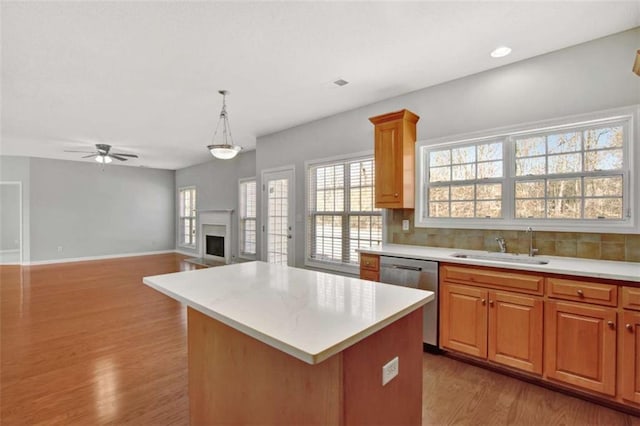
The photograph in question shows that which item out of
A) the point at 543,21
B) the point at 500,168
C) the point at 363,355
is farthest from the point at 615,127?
the point at 363,355

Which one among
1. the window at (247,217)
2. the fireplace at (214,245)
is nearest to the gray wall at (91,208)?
the fireplace at (214,245)

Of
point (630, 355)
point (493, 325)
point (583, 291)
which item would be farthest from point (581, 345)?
point (493, 325)

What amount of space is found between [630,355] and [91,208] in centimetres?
1037

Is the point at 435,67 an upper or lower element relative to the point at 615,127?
upper

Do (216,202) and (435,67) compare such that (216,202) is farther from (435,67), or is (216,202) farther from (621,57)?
(621,57)

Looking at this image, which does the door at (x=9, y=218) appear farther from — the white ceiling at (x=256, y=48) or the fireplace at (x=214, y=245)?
the white ceiling at (x=256, y=48)

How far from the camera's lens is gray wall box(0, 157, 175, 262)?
7.35 meters

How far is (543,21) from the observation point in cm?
228

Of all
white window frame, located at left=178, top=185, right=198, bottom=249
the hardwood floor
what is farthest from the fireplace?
the hardwood floor

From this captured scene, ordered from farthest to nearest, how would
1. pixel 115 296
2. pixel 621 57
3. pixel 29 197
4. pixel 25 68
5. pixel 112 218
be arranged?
pixel 112 218 → pixel 29 197 → pixel 115 296 → pixel 25 68 → pixel 621 57

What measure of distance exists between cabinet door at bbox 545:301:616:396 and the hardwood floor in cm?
21

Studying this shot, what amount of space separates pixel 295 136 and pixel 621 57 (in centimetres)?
376

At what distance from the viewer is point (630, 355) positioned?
1916mm

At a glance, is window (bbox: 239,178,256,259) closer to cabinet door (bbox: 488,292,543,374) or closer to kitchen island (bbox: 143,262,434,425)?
kitchen island (bbox: 143,262,434,425)
